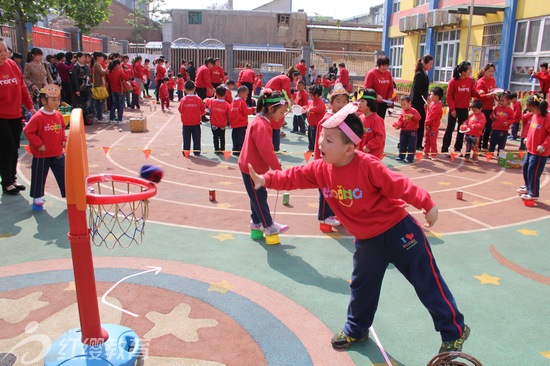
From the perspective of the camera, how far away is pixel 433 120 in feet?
35.9

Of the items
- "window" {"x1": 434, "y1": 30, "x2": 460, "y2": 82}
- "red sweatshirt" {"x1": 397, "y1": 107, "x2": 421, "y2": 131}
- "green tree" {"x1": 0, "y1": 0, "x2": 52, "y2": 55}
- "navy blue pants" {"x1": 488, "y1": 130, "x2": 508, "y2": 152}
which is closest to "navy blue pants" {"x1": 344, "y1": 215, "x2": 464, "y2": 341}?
"red sweatshirt" {"x1": 397, "y1": 107, "x2": 421, "y2": 131}

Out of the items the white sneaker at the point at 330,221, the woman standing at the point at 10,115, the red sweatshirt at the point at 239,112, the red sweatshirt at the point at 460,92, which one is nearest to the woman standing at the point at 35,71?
the woman standing at the point at 10,115

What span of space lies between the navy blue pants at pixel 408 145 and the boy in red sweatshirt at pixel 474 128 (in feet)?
3.89

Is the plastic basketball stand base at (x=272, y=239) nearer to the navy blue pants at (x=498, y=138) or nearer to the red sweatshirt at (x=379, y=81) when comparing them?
the red sweatshirt at (x=379, y=81)

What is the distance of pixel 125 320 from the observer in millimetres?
3770

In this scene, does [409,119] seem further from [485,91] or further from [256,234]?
[256,234]

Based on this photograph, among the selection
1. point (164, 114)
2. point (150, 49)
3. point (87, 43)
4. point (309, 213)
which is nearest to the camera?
point (309, 213)

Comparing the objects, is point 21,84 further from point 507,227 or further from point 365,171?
point 507,227

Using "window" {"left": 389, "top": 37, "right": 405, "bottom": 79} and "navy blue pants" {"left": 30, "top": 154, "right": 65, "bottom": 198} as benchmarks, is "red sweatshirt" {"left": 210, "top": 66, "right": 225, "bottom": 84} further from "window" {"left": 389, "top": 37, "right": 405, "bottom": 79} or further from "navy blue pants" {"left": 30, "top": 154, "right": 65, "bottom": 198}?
"window" {"left": 389, "top": 37, "right": 405, "bottom": 79}

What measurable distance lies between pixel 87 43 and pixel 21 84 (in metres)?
25.0

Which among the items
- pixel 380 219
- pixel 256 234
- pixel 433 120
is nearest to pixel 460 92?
pixel 433 120

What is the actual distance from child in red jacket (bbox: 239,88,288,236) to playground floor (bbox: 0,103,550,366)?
365mm

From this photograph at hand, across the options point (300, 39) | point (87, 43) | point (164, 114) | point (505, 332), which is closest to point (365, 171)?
point (505, 332)

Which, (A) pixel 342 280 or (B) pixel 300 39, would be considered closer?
(A) pixel 342 280
